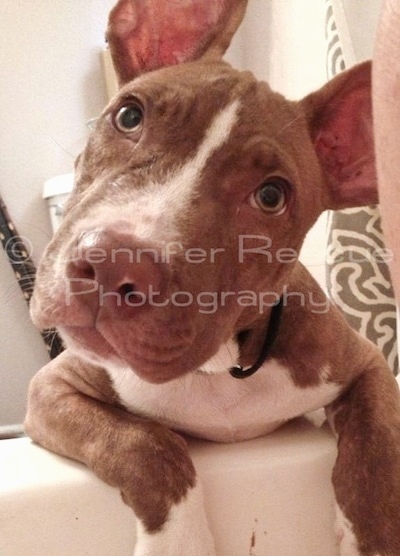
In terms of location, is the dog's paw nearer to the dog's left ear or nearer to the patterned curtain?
the dog's left ear

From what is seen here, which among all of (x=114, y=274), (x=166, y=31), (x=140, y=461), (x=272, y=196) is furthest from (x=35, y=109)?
(x=114, y=274)

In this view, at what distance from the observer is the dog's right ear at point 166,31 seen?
169 centimetres

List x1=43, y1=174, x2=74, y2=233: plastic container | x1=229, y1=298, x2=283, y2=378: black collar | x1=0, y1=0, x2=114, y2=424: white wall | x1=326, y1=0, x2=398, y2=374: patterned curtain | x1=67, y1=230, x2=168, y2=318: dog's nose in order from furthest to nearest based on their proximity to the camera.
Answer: x1=0, y1=0, x2=114, y2=424: white wall → x1=43, y1=174, x2=74, y2=233: plastic container → x1=326, y1=0, x2=398, y2=374: patterned curtain → x1=229, y1=298, x2=283, y2=378: black collar → x1=67, y1=230, x2=168, y2=318: dog's nose

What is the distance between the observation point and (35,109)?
4.08 m

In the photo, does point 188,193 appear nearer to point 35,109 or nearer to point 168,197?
point 168,197

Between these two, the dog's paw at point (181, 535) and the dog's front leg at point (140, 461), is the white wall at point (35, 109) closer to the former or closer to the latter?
the dog's front leg at point (140, 461)

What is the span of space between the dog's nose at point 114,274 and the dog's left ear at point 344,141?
0.76 metres

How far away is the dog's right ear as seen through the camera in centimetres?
169

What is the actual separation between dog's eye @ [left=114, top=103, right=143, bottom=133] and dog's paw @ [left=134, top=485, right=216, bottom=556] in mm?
758

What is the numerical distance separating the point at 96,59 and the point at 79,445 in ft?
10.5

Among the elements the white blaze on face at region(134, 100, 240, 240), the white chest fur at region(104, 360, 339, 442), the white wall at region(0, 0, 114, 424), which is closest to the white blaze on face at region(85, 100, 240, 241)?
the white blaze on face at region(134, 100, 240, 240)

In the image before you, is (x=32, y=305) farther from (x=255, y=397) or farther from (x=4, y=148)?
(x=4, y=148)

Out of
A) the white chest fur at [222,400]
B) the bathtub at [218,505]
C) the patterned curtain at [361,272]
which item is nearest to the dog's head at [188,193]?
the white chest fur at [222,400]

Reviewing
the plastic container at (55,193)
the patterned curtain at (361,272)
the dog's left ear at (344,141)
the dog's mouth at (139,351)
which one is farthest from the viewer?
the plastic container at (55,193)
